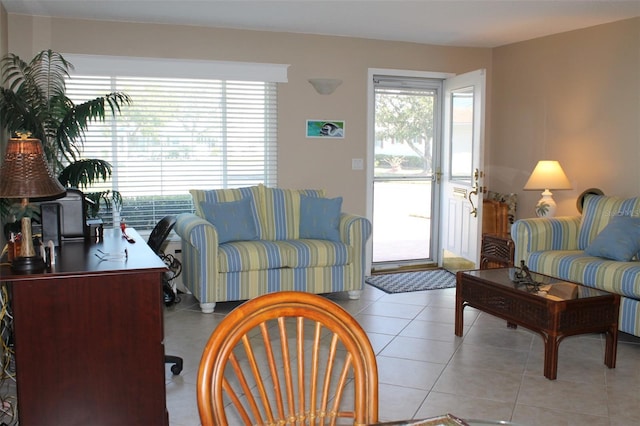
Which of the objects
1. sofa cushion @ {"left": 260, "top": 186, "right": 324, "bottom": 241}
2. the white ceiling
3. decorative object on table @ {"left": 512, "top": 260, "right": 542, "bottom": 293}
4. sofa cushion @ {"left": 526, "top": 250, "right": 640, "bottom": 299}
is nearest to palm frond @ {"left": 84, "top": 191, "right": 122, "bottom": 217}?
sofa cushion @ {"left": 260, "top": 186, "right": 324, "bottom": 241}

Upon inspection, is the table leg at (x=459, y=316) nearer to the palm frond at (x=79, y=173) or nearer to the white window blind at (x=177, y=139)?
the white window blind at (x=177, y=139)

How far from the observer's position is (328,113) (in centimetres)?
620

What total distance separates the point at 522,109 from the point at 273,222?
9.25 feet

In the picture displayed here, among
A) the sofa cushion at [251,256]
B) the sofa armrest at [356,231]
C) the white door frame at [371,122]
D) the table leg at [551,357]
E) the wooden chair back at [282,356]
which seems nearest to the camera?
the wooden chair back at [282,356]

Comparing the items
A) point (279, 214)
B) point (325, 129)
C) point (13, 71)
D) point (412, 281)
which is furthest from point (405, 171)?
point (13, 71)

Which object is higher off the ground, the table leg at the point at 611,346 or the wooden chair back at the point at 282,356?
the wooden chair back at the point at 282,356

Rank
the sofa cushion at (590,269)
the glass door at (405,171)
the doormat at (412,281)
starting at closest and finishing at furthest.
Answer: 1. the sofa cushion at (590,269)
2. the doormat at (412,281)
3. the glass door at (405,171)

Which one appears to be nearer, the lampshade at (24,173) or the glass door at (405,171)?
the lampshade at (24,173)

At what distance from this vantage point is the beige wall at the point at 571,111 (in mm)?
5234

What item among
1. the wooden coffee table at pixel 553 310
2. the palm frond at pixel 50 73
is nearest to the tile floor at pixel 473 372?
the wooden coffee table at pixel 553 310

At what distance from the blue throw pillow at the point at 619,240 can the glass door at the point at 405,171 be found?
2.46 metres

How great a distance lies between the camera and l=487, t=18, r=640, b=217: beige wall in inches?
206

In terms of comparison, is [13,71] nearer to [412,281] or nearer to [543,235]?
[412,281]

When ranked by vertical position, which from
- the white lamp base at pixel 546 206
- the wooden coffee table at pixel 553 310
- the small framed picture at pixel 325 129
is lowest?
the wooden coffee table at pixel 553 310
